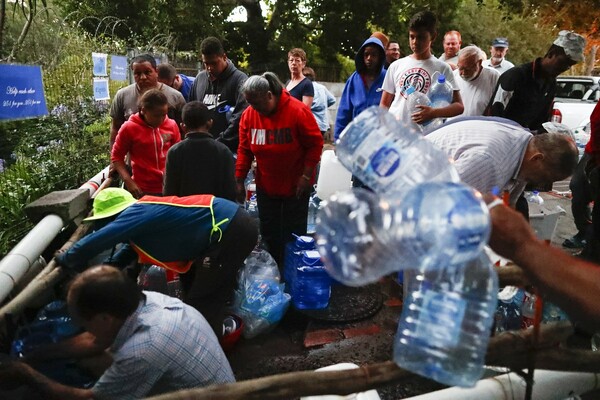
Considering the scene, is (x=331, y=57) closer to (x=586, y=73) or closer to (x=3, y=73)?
(x=586, y=73)

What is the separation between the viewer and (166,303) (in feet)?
7.09

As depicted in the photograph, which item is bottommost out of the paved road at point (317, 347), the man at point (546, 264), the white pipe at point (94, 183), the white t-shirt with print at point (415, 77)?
the paved road at point (317, 347)

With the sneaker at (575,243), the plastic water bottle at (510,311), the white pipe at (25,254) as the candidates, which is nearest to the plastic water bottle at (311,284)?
the plastic water bottle at (510,311)

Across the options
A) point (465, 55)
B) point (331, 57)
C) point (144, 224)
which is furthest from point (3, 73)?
point (331, 57)

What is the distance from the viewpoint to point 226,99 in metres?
4.66

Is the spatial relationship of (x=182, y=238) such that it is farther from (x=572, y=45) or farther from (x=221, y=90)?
(x=572, y=45)

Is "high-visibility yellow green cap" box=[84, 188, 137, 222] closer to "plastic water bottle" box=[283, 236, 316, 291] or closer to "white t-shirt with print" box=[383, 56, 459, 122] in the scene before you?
"plastic water bottle" box=[283, 236, 316, 291]

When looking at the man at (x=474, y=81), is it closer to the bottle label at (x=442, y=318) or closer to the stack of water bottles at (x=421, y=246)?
the stack of water bottles at (x=421, y=246)

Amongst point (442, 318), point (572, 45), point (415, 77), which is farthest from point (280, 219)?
point (442, 318)

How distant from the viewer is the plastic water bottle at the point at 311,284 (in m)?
3.76

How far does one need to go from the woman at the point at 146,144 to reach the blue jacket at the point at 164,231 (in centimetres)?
120

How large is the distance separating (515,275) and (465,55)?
10.9ft

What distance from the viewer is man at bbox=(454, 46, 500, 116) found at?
4.54 meters

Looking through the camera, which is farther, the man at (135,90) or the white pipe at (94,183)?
the man at (135,90)
